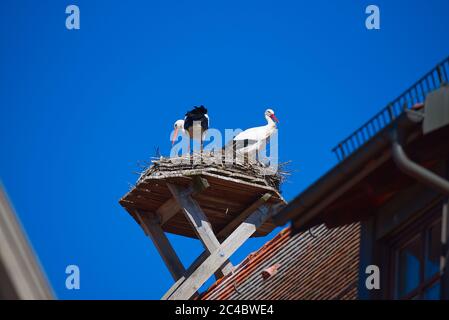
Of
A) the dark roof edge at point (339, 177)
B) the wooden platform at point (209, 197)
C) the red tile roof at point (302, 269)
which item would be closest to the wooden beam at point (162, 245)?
the wooden platform at point (209, 197)

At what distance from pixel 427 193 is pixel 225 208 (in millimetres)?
11090

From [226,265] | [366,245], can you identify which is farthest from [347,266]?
[226,265]

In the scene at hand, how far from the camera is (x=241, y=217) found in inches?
885

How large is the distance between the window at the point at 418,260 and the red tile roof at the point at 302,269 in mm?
2224

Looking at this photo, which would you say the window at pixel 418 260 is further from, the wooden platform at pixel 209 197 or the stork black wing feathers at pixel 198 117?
the stork black wing feathers at pixel 198 117

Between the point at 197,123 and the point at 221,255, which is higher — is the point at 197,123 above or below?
above

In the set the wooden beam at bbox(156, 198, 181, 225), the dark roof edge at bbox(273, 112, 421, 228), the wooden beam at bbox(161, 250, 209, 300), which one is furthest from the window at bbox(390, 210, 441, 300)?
the wooden beam at bbox(156, 198, 181, 225)

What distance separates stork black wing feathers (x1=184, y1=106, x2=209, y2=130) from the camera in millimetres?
24859

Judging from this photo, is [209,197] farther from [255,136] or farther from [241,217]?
[255,136]

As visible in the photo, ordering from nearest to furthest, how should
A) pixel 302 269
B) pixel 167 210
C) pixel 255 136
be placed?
pixel 302 269 → pixel 167 210 → pixel 255 136

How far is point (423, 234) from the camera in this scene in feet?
38.2

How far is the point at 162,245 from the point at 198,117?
11.3 feet

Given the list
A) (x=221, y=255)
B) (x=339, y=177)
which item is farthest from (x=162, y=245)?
(x=339, y=177)
